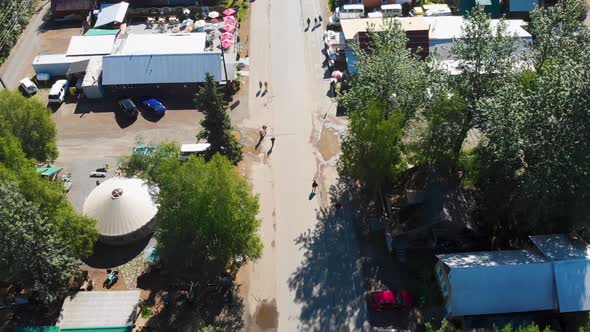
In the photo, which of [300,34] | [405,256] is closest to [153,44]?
[300,34]

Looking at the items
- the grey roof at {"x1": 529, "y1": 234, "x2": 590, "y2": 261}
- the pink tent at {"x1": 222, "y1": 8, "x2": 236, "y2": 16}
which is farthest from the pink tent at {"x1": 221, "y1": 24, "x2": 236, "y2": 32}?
the grey roof at {"x1": 529, "y1": 234, "x2": 590, "y2": 261}

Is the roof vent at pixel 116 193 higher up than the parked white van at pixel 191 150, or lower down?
lower down

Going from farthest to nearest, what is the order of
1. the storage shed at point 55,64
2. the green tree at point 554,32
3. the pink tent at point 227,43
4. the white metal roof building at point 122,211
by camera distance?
the pink tent at point 227,43 < the storage shed at point 55,64 < the white metal roof building at point 122,211 < the green tree at point 554,32

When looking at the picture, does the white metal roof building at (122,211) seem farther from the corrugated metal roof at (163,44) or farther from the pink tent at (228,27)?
the pink tent at (228,27)

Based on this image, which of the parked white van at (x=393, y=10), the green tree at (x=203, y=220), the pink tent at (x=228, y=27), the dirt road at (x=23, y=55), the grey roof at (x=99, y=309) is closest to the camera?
the green tree at (x=203, y=220)

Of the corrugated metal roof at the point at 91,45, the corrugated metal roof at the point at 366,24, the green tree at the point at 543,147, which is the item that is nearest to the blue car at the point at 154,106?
the corrugated metal roof at the point at 91,45

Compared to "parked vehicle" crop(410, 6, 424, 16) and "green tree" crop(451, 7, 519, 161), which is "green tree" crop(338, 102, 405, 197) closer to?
"green tree" crop(451, 7, 519, 161)

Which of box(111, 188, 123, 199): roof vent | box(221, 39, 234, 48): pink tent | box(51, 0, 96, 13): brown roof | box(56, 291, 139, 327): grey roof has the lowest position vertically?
box(56, 291, 139, 327): grey roof

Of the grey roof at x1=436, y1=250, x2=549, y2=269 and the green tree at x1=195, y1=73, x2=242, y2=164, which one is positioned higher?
the green tree at x1=195, y1=73, x2=242, y2=164

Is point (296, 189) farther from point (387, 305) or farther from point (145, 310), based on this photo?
point (145, 310)
